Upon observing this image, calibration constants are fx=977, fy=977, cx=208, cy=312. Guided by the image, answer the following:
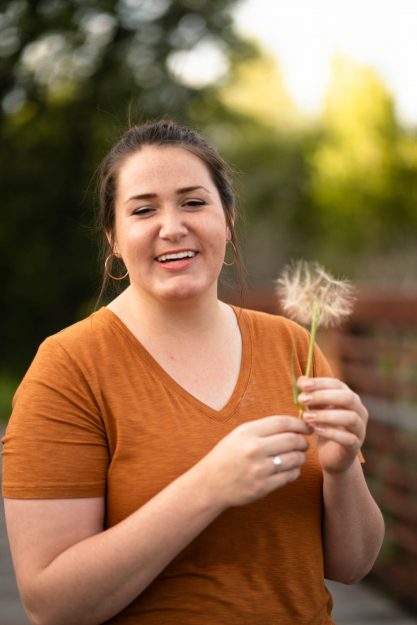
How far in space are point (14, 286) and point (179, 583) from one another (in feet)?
51.8

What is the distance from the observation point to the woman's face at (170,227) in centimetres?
189

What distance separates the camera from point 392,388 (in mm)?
5094

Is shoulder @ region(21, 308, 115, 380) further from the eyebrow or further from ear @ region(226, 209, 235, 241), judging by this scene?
ear @ region(226, 209, 235, 241)

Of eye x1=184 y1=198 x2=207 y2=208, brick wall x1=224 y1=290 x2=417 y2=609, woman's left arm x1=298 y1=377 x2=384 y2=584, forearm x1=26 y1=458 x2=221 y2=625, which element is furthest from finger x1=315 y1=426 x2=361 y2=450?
brick wall x1=224 y1=290 x2=417 y2=609

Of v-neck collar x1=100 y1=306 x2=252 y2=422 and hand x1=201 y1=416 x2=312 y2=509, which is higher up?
v-neck collar x1=100 y1=306 x2=252 y2=422

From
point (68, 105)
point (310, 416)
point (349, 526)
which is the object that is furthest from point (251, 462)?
point (68, 105)

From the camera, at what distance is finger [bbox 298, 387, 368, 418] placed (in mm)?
1712

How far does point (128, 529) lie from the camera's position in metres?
1.68

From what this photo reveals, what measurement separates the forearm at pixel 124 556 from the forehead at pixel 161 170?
0.58 m

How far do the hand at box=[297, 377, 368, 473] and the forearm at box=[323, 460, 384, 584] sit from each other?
0.14 m

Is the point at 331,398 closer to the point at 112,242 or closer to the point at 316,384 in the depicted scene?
the point at 316,384

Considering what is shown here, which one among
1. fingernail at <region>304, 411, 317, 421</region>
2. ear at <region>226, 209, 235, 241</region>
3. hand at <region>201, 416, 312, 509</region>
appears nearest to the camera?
hand at <region>201, 416, 312, 509</region>

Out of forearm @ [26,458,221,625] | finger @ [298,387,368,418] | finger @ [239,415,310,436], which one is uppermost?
finger @ [298,387,368,418]

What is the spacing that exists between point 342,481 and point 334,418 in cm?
21
